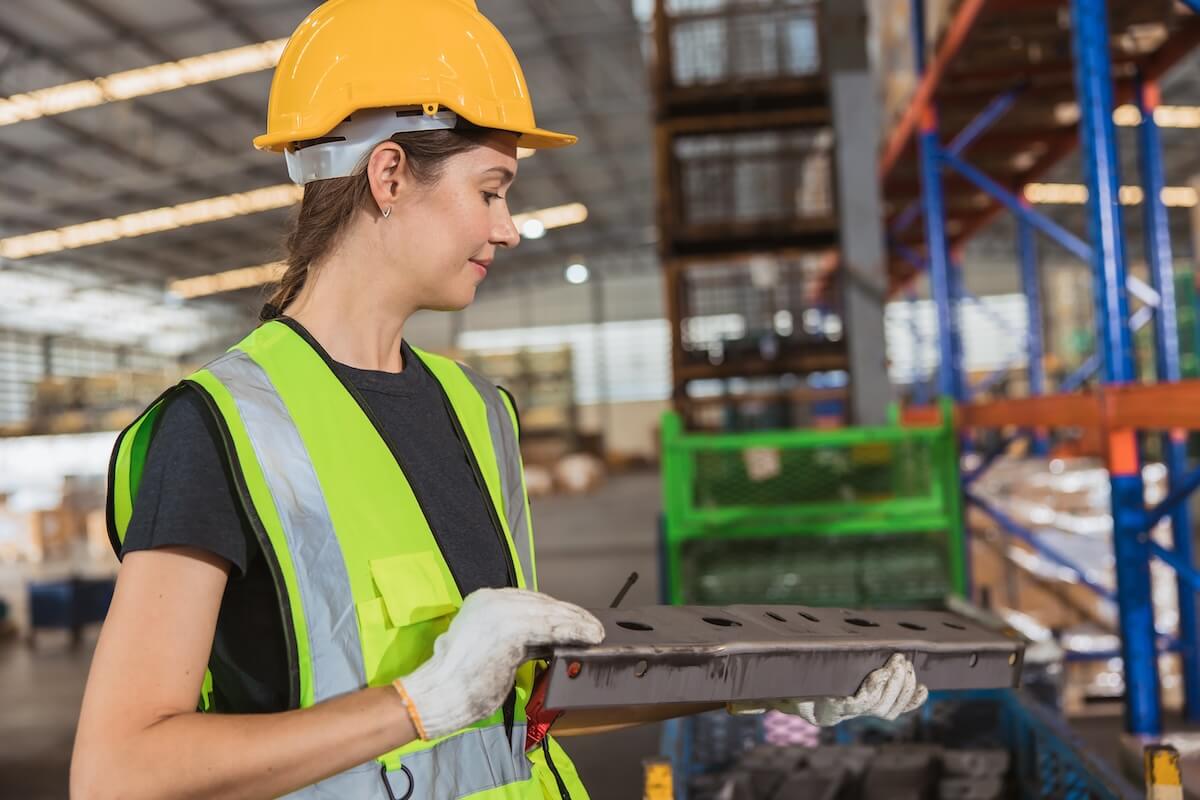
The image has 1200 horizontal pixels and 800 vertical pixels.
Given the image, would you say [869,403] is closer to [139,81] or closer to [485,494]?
[485,494]

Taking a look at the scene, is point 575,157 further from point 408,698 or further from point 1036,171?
point 408,698

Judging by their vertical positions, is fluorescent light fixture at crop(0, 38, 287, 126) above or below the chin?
above

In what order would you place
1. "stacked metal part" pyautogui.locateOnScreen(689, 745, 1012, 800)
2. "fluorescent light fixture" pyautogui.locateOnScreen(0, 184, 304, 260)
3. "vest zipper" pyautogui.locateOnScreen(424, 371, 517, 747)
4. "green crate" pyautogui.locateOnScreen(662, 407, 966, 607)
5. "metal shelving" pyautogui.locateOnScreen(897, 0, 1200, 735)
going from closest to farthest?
"vest zipper" pyautogui.locateOnScreen(424, 371, 517, 747) < "stacked metal part" pyautogui.locateOnScreen(689, 745, 1012, 800) < "metal shelving" pyautogui.locateOnScreen(897, 0, 1200, 735) < "green crate" pyautogui.locateOnScreen(662, 407, 966, 607) < "fluorescent light fixture" pyautogui.locateOnScreen(0, 184, 304, 260)

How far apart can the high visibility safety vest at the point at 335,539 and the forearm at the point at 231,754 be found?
0.09 meters

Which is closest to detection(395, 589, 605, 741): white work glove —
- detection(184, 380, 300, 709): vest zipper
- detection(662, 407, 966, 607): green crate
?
detection(184, 380, 300, 709): vest zipper

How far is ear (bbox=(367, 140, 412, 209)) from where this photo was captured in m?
1.33

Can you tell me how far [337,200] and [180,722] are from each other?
696mm

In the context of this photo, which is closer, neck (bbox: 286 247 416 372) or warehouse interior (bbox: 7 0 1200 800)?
neck (bbox: 286 247 416 372)

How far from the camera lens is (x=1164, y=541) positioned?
6.94 meters

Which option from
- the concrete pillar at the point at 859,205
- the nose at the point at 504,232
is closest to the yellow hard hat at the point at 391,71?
the nose at the point at 504,232

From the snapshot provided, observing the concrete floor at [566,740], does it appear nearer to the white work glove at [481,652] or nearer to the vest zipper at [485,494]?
the vest zipper at [485,494]

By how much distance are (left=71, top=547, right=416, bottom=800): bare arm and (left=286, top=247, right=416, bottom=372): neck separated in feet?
1.33

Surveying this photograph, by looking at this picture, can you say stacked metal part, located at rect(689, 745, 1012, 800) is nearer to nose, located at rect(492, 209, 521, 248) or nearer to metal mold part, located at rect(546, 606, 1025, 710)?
metal mold part, located at rect(546, 606, 1025, 710)

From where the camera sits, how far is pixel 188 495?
1.09 metres
